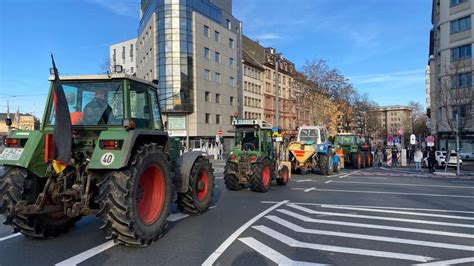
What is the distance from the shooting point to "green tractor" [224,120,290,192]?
43.6ft

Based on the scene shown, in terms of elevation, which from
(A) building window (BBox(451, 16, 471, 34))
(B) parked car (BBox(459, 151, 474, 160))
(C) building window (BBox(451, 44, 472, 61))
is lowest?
(B) parked car (BBox(459, 151, 474, 160))

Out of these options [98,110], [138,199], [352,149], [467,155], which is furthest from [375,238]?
[467,155]

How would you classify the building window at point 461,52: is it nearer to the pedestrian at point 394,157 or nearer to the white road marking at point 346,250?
the pedestrian at point 394,157

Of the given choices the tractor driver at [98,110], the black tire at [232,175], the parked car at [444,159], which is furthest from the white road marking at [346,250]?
the parked car at [444,159]

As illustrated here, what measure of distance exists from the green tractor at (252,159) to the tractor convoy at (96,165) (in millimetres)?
4976

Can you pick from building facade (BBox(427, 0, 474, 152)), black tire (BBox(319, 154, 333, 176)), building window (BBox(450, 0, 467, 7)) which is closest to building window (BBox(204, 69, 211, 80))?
building facade (BBox(427, 0, 474, 152))

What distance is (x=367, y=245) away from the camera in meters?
6.55

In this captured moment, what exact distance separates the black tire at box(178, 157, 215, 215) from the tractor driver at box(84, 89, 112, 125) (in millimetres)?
2430

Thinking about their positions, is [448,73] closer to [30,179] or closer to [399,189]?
[399,189]

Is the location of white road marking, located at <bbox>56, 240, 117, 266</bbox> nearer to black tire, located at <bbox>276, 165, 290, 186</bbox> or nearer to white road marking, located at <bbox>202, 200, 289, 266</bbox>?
white road marking, located at <bbox>202, 200, 289, 266</bbox>

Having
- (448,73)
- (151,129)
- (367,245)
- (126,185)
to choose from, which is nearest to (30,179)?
(126,185)

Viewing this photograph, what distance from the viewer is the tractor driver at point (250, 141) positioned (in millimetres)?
14430

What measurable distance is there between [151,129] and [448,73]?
3445cm

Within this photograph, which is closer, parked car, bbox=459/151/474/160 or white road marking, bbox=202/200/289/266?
white road marking, bbox=202/200/289/266
